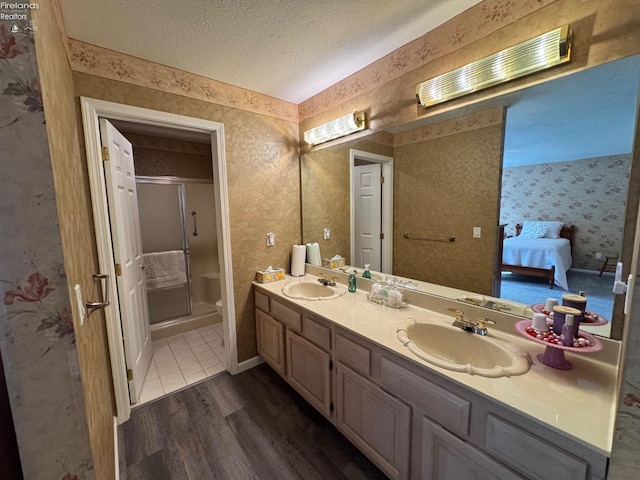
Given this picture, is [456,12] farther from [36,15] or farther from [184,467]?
[184,467]

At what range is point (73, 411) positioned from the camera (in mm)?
779

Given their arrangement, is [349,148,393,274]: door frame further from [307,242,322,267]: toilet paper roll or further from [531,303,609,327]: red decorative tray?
[531,303,609,327]: red decorative tray

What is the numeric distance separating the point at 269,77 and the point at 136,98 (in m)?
0.92

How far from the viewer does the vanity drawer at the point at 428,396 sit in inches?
39.2

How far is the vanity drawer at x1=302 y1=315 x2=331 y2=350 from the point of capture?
1.63 meters

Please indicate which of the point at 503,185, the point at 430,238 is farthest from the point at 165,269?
the point at 503,185

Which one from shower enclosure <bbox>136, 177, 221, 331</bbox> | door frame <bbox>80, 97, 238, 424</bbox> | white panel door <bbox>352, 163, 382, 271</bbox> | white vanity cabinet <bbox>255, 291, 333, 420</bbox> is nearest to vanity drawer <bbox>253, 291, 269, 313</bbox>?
white vanity cabinet <bbox>255, 291, 333, 420</bbox>

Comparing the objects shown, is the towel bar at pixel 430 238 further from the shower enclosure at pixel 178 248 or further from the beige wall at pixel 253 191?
the shower enclosure at pixel 178 248

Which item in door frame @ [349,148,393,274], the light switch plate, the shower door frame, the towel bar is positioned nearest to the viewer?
the towel bar

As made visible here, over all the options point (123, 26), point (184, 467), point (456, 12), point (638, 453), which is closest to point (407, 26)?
point (456, 12)

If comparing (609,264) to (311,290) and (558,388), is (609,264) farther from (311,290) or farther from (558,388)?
(311,290)

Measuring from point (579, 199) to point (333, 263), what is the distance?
5.34ft

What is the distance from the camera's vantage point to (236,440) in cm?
167

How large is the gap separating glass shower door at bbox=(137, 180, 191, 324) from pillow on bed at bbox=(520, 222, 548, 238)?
3515 millimetres
